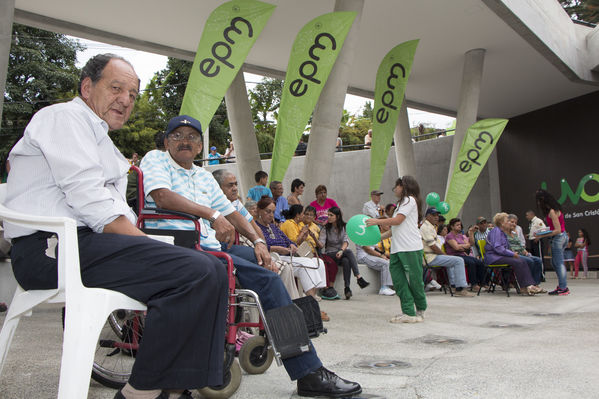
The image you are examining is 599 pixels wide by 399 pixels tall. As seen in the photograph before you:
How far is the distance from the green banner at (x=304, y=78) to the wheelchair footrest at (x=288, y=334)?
5.46 metres

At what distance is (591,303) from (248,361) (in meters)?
5.78

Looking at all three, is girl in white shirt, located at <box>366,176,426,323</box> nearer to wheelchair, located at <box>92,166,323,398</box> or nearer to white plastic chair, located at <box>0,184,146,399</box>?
wheelchair, located at <box>92,166,323,398</box>

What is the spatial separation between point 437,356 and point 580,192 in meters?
14.7

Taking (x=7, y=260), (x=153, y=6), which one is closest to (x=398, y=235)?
(x=7, y=260)

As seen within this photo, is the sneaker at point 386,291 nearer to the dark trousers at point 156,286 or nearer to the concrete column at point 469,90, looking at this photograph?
the concrete column at point 469,90

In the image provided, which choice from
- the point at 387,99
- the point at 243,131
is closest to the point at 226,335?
the point at 387,99

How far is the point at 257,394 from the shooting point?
101 inches

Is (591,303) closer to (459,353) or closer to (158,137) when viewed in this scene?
(459,353)

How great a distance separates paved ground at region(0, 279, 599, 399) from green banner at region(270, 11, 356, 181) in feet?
8.97

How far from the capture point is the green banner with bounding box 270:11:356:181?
798cm

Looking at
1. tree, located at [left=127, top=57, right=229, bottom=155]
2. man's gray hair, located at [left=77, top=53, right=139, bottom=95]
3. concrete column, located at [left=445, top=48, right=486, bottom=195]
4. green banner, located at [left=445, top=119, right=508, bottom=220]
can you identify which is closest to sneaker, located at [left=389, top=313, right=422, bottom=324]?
man's gray hair, located at [left=77, top=53, right=139, bottom=95]

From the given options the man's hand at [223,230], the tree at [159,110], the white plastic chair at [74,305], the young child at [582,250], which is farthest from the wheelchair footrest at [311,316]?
the tree at [159,110]

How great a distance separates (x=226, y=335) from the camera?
107 inches

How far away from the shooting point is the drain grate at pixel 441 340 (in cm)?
416
